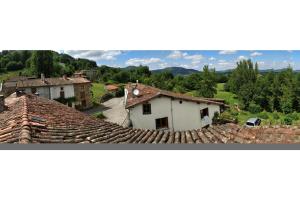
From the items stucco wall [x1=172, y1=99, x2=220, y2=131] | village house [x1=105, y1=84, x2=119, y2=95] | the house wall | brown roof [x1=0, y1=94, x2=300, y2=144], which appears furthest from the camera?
the house wall

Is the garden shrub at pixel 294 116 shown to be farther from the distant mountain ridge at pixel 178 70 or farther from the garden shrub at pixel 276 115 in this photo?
the distant mountain ridge at pixel 178 70

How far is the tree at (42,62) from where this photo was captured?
4594mm

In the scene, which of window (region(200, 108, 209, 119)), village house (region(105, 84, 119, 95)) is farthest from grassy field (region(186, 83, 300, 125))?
village house (region(105, 84, 119, 95))

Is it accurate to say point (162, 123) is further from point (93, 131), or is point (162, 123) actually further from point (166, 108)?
point (93, 131)

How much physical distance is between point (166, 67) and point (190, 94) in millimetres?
496

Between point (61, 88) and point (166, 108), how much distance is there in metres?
1.57

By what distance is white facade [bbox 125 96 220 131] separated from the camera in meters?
4.50

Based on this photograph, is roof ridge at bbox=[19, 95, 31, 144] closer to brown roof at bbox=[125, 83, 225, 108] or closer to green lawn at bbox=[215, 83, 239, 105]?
brown roof at bbox=[125, 83, 225, 108]

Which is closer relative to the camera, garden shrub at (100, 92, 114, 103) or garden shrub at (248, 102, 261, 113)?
garden shrub at (248, 102, 261, 113)

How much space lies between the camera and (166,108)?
449 cm

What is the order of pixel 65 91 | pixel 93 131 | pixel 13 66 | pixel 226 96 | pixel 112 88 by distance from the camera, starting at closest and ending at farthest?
pixel 93 131
pixel 226 96
pixel 112 88
pixel 13 66
pixel 65 91

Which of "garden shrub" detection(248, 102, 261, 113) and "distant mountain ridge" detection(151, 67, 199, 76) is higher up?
"distant mountain ridge" detection(151, 67, 199, 76)

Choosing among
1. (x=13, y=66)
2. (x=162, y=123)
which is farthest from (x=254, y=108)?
(x=13, y=66)

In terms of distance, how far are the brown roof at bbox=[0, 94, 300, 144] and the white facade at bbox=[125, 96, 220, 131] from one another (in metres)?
0.10
